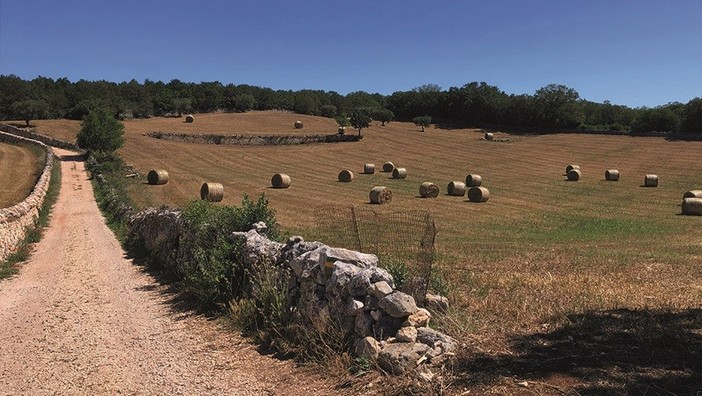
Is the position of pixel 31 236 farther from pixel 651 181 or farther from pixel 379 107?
pixel 379 107

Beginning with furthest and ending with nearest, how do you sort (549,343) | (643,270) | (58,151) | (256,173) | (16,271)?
(58,151), (256,173), (16,271), (643,270), (549,343)

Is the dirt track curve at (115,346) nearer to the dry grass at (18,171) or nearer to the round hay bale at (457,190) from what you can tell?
the dry grass at (18,171)

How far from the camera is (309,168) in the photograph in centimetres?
5512

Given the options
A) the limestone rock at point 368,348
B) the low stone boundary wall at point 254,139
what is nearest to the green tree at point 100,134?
the low stone boundary wall at point 254,139

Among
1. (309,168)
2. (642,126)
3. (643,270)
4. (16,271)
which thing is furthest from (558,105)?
(16,271)

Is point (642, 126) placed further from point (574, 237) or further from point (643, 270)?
point (643, 270)

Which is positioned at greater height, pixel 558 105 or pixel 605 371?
pixel 558 105

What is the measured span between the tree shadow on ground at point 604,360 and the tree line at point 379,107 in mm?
76178

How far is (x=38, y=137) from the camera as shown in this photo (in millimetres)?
73625

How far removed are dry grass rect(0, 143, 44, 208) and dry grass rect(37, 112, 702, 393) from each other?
7.26 m

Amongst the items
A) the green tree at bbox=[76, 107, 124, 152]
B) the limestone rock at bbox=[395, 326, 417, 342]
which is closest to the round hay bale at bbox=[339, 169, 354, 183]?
the green tree at bbox=[76, 107, 124, 152]

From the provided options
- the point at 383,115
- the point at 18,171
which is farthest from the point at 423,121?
the point at 18,171

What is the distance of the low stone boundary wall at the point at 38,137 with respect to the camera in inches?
2709

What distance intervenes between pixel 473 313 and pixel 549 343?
5.91 ft
